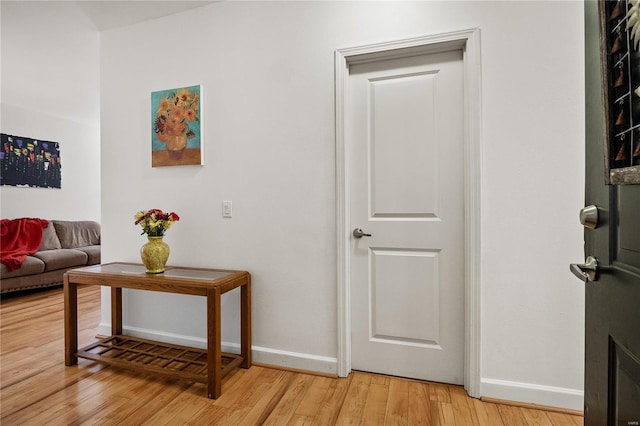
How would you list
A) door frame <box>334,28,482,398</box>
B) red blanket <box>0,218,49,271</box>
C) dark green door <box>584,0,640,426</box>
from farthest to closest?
red blanket <box>0,218,49,271</box> → door frame <box>334,28,482,398</box> → dark green door <box>584,0,640,426</box>

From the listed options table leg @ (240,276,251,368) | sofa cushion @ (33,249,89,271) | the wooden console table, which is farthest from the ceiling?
sofa cushion @ (33,249,89,271)

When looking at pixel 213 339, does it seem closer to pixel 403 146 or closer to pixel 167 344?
pixel 167 344

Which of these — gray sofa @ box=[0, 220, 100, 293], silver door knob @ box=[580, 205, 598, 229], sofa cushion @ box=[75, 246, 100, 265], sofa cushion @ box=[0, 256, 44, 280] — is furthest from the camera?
sofa cushion @ box=[75, 246, 100, 265]

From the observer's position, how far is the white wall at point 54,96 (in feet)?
8.68

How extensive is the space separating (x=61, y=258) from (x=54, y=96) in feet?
6.76

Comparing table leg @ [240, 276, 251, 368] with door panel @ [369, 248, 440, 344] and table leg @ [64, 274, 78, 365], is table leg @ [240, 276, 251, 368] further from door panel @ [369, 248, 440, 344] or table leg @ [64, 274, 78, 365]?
table leg @ [64, 274, 78, 365]

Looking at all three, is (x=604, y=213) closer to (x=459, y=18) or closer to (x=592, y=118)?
(x=592, y=118)

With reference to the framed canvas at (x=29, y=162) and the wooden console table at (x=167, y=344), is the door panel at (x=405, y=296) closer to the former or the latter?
the wooden console table at (x=167, y=344)

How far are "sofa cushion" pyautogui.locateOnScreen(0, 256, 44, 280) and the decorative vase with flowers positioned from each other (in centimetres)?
282

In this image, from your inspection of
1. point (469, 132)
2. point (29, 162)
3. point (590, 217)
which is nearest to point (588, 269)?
point (590, 217)

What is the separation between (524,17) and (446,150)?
2.44ft

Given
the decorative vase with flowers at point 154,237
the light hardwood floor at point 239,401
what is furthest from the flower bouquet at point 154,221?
the light hardwood floor at point 239,401

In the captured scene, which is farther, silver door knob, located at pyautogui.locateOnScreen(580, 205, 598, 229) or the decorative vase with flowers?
the decorative vase with flowers

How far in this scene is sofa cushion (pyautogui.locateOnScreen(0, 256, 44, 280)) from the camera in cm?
370
